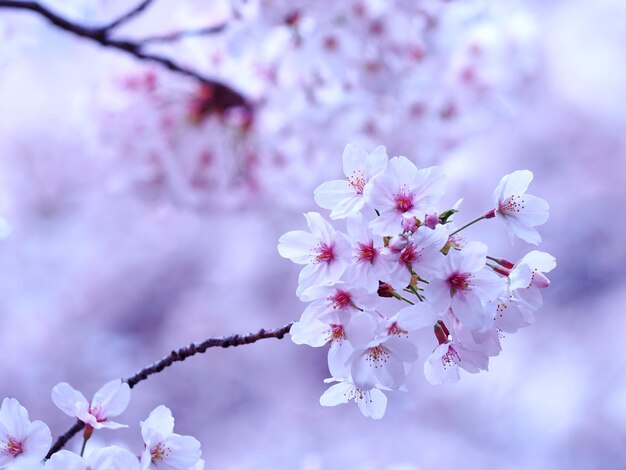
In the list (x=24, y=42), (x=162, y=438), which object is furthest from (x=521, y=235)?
(x=24, y=42)

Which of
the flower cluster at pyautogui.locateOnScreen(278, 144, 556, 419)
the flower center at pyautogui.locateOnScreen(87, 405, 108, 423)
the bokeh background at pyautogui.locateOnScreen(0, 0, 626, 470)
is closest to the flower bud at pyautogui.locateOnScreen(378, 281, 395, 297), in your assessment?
the flower cluster at pyautogui.locateOnScreen(278, 144, 556, 419)

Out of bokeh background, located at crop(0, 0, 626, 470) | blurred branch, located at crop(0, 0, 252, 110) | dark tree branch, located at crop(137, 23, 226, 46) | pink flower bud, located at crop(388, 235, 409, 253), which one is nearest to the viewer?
pink flower bud, located at crop(388, 235, 409, 253)

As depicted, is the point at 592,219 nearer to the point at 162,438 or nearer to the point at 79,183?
the point at 79,183

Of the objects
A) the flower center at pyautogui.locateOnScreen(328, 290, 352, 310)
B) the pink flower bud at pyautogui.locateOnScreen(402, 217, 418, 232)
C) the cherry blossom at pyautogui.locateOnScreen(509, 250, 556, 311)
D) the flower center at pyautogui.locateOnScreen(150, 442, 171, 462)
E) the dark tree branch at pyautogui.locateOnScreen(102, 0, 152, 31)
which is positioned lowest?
the flower center at pyautogui.locateOnScreen(150, 442, 171, 462)

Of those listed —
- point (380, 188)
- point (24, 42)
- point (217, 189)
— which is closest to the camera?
point (380, 188)

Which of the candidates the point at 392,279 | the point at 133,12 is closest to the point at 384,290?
the point at 392,279

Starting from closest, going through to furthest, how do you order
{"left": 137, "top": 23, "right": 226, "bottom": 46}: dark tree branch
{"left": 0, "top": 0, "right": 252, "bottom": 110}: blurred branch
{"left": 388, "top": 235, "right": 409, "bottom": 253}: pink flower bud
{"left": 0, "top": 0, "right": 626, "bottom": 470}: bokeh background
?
{"left": 388, "top": 235, "right": 409, "bottom": 253}: pink flower bud, {"left": 0, "top": 0, "right": 252, "bottom": 110}: blurred branch, {"left": 137, "top": 23, "right": 226, "bottom": 46}: dark tree branch, {"left": 0, "top": 0, "right": 626, "bottom": 470}: bokeh background

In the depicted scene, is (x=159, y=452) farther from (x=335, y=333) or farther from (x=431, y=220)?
(x=431, y=220)

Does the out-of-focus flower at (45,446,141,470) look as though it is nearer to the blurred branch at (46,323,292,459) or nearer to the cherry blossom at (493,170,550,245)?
the blurred branch at (46,323,292,459)
